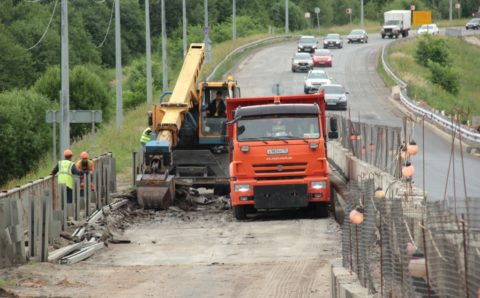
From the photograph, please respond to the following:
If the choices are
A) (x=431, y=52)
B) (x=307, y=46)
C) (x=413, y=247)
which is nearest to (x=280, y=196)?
(x=413, y=247)

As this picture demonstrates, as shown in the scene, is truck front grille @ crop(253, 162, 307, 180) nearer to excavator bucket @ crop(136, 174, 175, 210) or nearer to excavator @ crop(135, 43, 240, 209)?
excavator @ crop(135, 43, 240, 209)

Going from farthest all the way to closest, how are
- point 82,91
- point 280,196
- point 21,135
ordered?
1. point 82,91
2. point 21,135
3. point 280,196

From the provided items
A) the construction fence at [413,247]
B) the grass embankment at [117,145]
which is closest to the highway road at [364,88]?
the grass embankment at [117,145]

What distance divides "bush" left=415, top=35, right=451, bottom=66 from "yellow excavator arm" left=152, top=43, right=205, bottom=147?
66061 mm

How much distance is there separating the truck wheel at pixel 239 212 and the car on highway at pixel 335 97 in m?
36.5

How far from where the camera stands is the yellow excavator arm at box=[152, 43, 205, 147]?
102ft

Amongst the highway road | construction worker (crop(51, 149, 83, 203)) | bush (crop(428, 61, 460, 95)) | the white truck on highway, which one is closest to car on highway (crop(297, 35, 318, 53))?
the highway road

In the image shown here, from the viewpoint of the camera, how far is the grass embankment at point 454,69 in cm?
7607

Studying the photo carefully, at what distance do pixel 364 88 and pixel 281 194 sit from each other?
172 ft

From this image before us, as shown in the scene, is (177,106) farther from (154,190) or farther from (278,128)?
(278,128)

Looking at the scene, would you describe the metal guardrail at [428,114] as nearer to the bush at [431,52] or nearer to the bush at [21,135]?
the bush at [431,52]

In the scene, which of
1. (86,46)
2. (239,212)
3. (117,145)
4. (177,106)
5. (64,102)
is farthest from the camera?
(86,46)

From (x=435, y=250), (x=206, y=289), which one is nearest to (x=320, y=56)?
(x=206, y=289)

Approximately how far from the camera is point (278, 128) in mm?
26344
